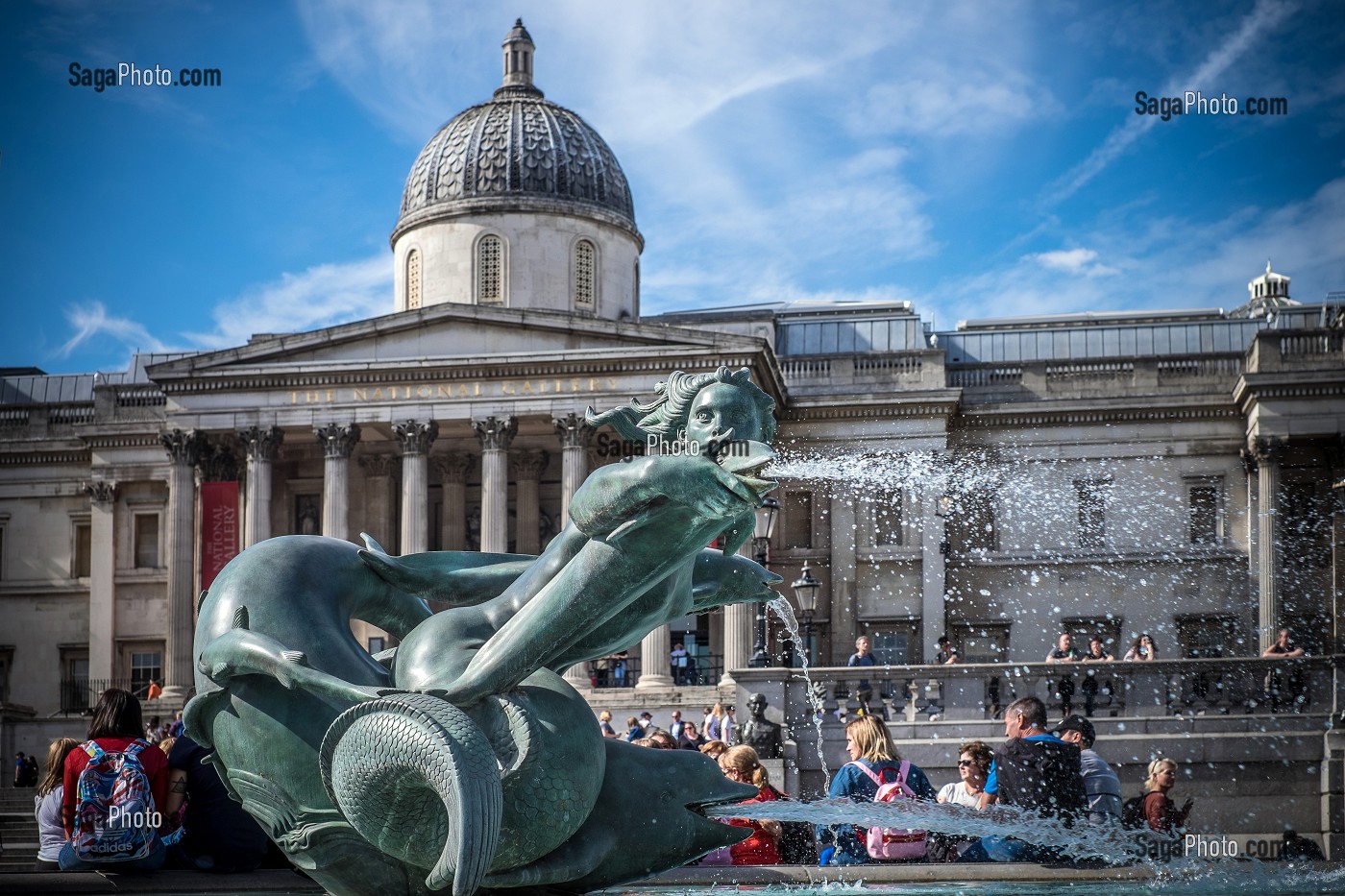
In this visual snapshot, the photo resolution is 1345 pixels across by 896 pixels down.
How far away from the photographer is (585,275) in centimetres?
5016

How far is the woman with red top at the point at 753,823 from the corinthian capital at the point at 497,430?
111ft

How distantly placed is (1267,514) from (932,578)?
8.52 m

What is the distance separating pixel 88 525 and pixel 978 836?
47242mm

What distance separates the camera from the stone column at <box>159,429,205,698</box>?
44250 millimetres

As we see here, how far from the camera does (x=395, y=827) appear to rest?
586cm

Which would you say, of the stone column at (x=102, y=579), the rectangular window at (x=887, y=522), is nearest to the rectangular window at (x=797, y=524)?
the rectangular window at (x=887, y=522)

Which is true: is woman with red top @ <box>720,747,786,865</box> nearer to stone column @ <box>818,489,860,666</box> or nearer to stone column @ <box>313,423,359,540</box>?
stone column @ <box>313,423,359,540</box>

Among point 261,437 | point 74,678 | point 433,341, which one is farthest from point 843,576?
point 74,678

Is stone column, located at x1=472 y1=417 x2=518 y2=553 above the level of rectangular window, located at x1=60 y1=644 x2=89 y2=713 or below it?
above

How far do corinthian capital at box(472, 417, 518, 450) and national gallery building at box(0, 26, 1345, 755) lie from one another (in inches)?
3.0

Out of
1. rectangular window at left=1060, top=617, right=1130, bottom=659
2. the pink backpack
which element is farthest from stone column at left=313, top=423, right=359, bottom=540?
the pink backpack

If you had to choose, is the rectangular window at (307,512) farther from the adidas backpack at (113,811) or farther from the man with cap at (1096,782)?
the man with cap at (1096,782)

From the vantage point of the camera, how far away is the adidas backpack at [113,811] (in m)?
8.87

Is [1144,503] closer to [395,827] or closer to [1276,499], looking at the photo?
[1276,499]
